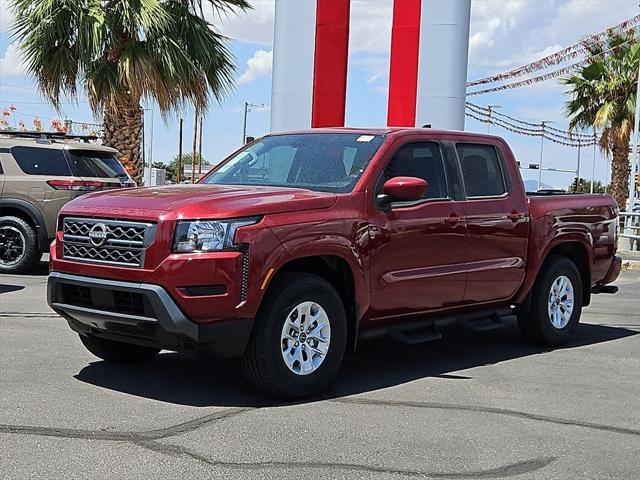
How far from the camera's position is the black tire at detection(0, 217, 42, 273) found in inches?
505

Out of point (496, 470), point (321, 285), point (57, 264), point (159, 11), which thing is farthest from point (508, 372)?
point (159, 11)

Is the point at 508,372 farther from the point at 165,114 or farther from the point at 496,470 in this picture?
the point at 165,114

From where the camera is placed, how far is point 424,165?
7398 mm

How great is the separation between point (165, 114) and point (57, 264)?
41.9 feet

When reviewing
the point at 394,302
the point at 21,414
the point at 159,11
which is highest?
the point at 159,11

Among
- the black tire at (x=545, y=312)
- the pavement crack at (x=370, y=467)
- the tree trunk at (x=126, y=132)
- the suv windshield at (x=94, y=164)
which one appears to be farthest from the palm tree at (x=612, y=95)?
the pavement crack at (x=370, y=467)

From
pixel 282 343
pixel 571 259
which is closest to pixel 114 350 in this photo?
pixel 282 343

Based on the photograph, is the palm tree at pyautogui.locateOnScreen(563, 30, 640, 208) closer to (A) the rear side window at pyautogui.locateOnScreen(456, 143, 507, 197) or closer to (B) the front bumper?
(A) the rear side window at pyautogui.locateOnScreen(456, 143, 507, 197)

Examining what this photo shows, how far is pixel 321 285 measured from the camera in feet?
20.6

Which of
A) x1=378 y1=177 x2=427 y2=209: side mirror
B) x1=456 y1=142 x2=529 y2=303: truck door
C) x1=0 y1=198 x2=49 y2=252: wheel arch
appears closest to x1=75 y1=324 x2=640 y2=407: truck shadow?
x1=456 y1=142 x2=529 y2=303: truck door

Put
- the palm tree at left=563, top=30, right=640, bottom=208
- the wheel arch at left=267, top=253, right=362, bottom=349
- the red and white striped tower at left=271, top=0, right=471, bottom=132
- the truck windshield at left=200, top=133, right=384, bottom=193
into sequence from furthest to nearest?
the palm tree at left=563, top=30, right=640, bottom=208 < the red and white striped tower at left=271, top=0, right=471, bottom=132 < the truck windshield at left=200, top=133, right=384, bottom=193 < the wheel arch at left=267, top=253, right=362, bottom=349

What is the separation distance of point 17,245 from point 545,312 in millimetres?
7750

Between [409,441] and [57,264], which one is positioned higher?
[57,264]

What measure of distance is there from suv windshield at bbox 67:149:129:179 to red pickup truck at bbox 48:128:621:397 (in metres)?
5.86
